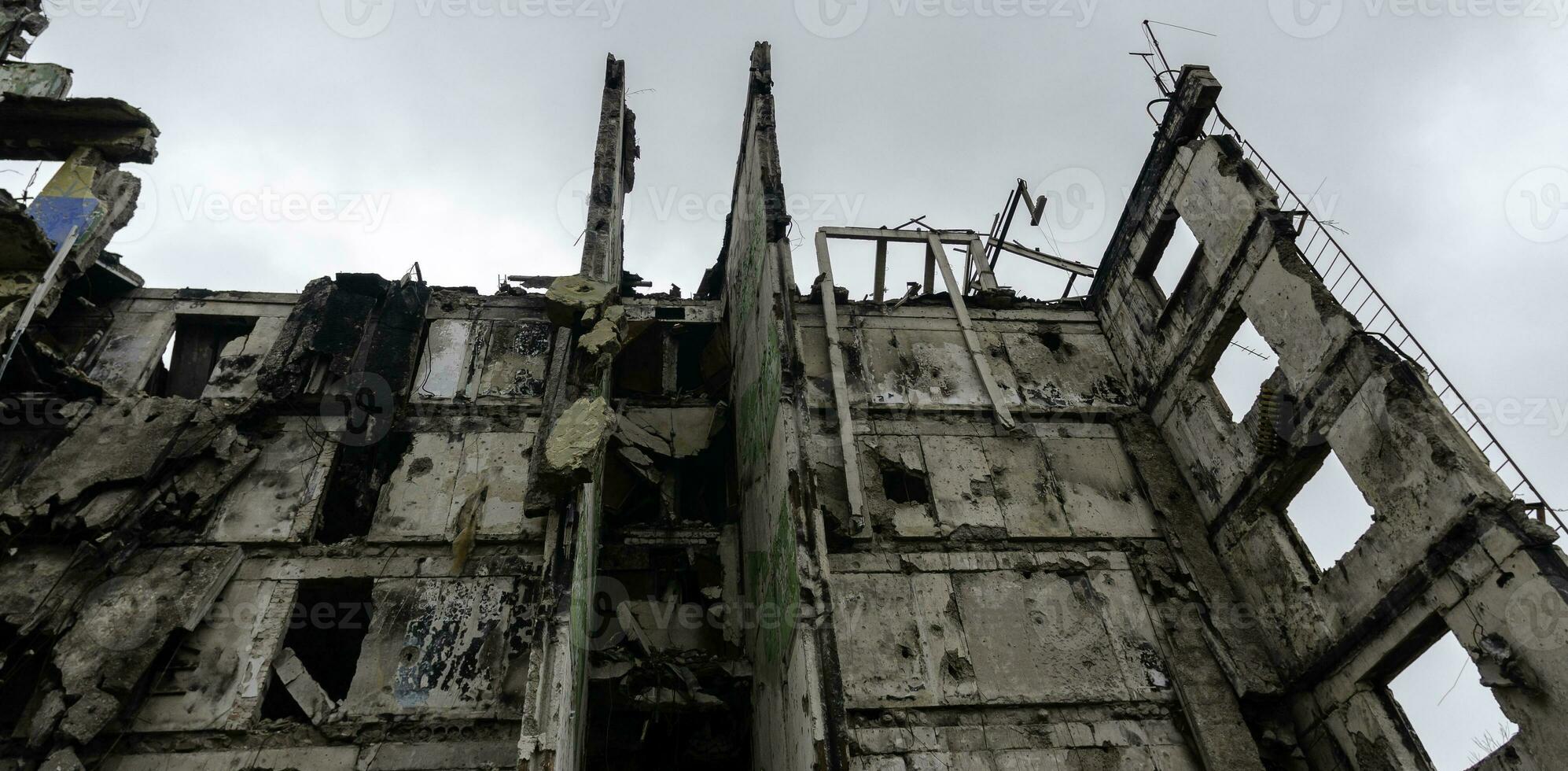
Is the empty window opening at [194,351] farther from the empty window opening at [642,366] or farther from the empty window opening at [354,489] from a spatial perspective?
the empty window opening at [642,366]

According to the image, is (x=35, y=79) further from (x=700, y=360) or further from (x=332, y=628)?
(x=700, y=360)

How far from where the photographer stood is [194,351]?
10969 millimetres

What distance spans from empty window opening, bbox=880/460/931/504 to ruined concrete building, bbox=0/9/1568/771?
45 millimetres

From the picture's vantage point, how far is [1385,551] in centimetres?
769

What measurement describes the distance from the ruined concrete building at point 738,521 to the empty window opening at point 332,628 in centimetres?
4

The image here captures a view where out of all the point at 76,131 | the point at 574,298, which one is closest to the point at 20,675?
the point at 574,298

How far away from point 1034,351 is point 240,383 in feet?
36.9

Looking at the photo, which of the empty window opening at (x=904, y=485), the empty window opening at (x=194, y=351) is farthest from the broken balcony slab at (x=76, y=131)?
the empty window opening at (x=904, y=485)

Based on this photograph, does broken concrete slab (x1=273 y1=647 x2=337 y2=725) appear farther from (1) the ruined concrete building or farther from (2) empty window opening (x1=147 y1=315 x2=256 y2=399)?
(2) empty window opening (x1=147 y1=315 x2=256 y2=399)

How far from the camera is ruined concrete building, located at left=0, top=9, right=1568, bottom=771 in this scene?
7.45 m

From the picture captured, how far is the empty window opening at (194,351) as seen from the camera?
10.6 m

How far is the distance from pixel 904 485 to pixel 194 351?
10001 millimetres

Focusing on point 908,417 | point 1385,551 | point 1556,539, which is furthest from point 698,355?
point 1556,539

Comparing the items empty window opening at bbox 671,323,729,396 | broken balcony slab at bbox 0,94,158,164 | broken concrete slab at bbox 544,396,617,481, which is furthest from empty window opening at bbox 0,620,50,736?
empty window opening at bbox 671,323,729,396
